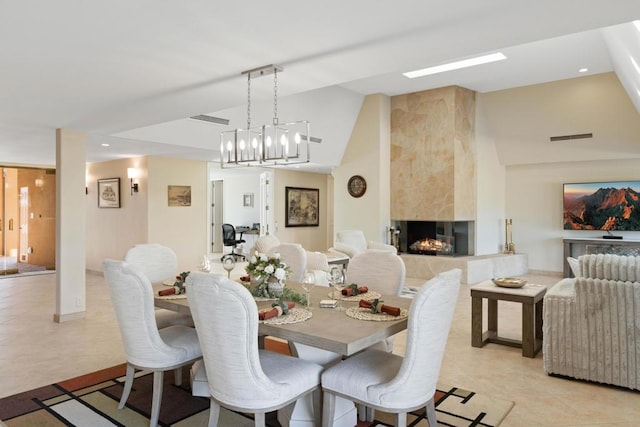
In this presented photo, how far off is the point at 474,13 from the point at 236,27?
49.0 inches

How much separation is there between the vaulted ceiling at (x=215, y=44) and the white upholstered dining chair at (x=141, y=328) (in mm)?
1331

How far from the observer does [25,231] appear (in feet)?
30.3

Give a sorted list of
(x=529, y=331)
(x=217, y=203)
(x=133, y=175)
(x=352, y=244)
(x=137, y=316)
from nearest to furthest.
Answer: (x=137, y=316) → (x=529, y=331) → (x=352, y=244) → (x=133, y=175) → (x=217, y=203)

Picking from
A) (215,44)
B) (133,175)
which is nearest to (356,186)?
(133,175)

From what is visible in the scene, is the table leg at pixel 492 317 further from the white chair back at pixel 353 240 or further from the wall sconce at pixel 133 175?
the wall sconce at pixel 133 175

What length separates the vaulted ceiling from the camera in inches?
83.5

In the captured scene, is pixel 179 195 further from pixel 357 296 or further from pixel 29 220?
pixel 357 296

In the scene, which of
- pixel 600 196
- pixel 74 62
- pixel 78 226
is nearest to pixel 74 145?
pixel 78 226

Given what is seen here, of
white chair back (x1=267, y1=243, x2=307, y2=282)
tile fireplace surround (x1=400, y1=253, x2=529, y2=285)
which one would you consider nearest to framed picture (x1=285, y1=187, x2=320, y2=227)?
tile fireplace surround (x1=400, y1=253, x2=529, y2=285)

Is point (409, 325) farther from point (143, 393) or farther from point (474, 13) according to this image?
point (143, 393)

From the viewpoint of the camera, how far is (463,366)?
11.9 ft

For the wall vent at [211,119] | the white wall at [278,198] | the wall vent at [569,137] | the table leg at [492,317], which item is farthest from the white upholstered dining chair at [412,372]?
the white wall at [278,198]

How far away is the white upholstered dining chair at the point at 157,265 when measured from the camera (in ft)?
11.3

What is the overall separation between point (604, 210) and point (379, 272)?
6.25 m
